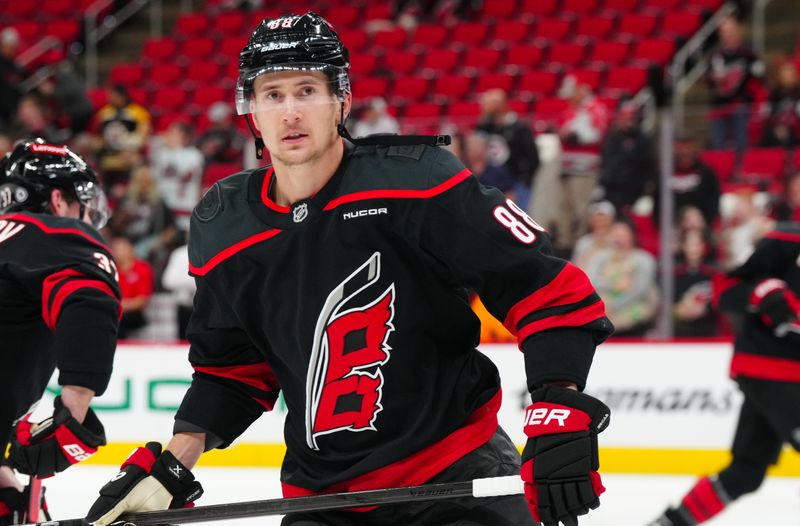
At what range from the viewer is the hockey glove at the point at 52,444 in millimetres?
3020

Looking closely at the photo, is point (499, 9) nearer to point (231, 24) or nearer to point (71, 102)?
point (231, 24)

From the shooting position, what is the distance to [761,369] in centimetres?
472

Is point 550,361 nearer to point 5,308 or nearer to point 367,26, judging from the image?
point 5,308

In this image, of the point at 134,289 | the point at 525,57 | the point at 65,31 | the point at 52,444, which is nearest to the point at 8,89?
the point at 65,31

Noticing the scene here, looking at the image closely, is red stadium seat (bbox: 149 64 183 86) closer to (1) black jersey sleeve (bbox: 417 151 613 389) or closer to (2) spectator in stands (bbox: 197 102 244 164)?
(2) spectator in stands (bbox: 197 102 244 164)

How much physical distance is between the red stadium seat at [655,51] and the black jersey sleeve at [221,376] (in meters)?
8.12

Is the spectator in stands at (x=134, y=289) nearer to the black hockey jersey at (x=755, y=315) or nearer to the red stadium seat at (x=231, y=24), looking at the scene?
the black hockey jersey at (x=755, y=315)

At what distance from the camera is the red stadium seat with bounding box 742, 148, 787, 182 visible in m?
6.67

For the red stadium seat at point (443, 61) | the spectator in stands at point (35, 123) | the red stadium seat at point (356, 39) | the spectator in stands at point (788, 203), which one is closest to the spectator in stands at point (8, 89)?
the spectator in stands at point (35, 123)

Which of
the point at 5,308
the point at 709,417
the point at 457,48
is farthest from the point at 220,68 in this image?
the point at 5,308

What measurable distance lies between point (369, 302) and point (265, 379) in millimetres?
400

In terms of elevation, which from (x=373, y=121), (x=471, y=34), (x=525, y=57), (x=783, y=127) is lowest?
(x=783, y=127)

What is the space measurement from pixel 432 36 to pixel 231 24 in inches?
87.4

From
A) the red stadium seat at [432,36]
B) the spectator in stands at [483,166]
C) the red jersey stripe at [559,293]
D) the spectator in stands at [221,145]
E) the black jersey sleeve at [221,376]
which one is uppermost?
the red stadium seat at [432,36]
